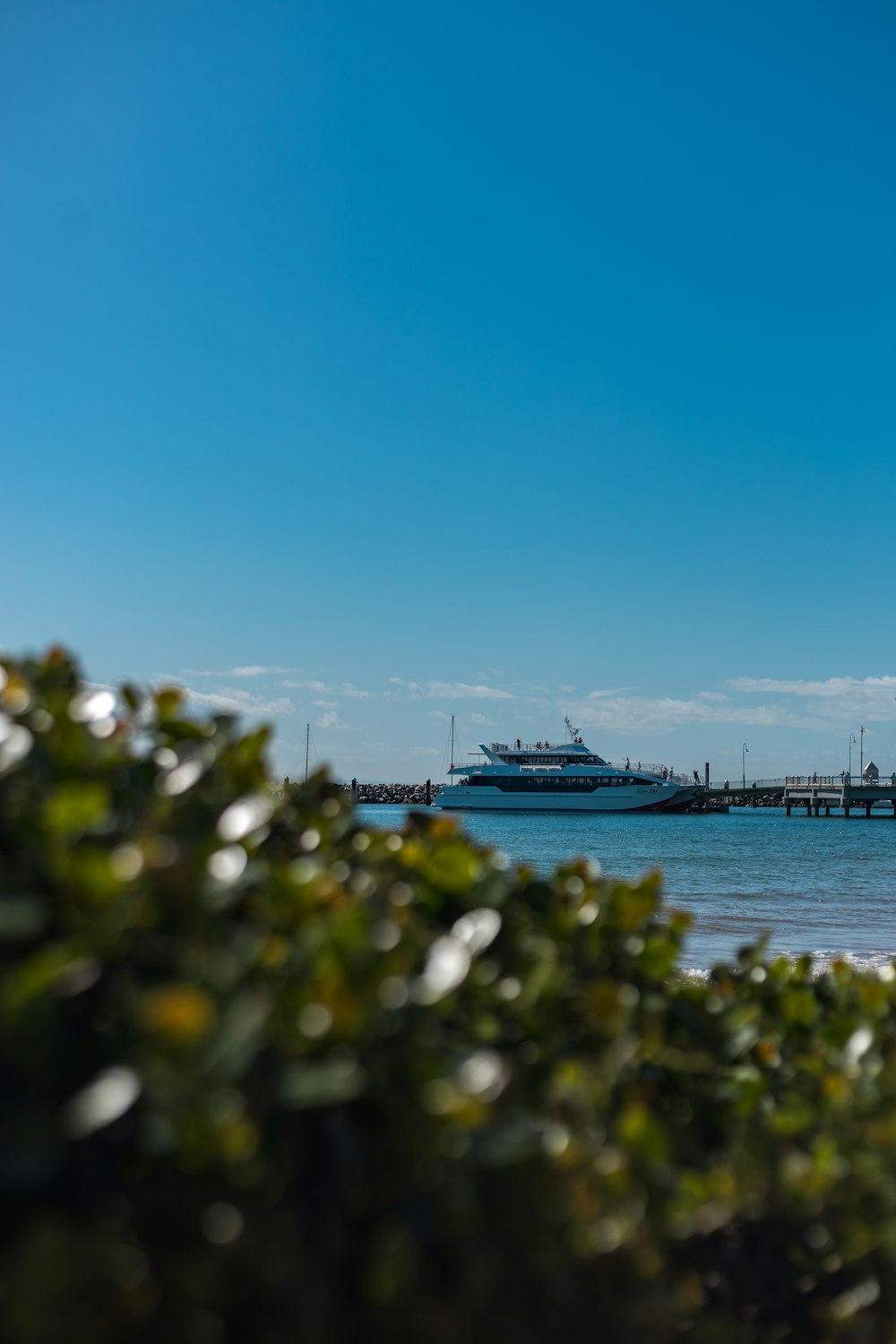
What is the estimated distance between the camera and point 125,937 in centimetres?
116

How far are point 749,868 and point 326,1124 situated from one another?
32156mm

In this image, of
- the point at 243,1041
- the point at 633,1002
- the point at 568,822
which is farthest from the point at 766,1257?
the point at 568,822

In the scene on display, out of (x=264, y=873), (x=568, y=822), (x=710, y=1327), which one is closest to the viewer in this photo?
(x=710, y=1327)

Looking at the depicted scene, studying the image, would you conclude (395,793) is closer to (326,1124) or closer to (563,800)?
(563,800)

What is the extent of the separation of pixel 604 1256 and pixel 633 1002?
2.15 feet

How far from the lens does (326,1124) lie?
1136mm

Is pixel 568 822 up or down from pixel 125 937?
down

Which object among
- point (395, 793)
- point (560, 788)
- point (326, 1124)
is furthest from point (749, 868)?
point (395, 793)

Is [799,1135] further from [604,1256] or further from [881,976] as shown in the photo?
[881,976]

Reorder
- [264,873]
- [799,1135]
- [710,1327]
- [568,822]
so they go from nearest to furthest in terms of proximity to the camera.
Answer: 1. [710,1327]
2. [264,873]
3. [799,1135]
4. [568,822]

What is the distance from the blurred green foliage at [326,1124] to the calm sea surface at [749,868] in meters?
1.18

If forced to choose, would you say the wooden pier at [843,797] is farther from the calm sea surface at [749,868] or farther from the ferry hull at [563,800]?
the ferry hull at [563,800]

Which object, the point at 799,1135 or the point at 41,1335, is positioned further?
the point at 799,1135

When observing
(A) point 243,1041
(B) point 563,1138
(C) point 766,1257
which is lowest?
(C) point 766,1257
